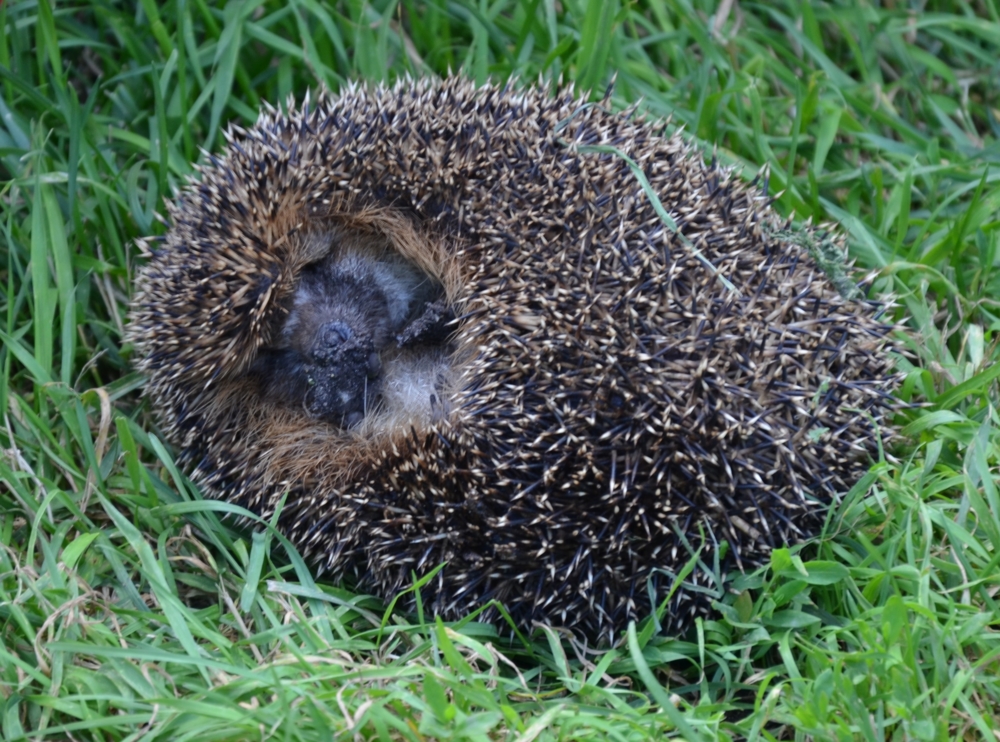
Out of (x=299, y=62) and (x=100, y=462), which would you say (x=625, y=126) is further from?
(x=100, y=462)

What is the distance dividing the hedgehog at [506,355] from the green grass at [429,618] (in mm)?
203

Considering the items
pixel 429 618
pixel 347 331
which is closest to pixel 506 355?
pixel 347 331

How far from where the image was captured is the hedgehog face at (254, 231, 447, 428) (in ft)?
12.7

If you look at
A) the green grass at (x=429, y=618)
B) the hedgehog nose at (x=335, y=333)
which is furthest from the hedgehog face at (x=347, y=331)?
the green grass at (x=429, y=618)

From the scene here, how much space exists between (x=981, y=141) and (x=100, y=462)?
4.54 m

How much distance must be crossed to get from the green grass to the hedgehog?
203mm

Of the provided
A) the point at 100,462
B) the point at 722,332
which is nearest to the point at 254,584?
the point at 100,462

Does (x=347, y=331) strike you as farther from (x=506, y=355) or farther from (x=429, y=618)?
(x=429, y=618)

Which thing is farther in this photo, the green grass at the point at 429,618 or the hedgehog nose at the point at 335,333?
the hedgehog nose at the point at 335,333

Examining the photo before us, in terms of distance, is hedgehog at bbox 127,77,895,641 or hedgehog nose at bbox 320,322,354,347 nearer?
hedgehog at bbox 127,77,895,641

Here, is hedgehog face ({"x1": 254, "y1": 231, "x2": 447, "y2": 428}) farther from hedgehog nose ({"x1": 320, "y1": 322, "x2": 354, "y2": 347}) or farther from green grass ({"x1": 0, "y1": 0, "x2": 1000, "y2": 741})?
green grass ({"x1": 0, "y1": 0, "x2": 1000, "y2": 741})

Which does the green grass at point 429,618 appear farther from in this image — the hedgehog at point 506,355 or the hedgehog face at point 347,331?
the hedgehog face at point 347,331

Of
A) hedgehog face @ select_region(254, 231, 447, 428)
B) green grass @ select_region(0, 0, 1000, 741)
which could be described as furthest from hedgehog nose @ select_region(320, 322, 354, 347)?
green grass @ select_region(0, 0, 1000, 741)

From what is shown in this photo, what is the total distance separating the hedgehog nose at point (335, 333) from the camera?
385cm
